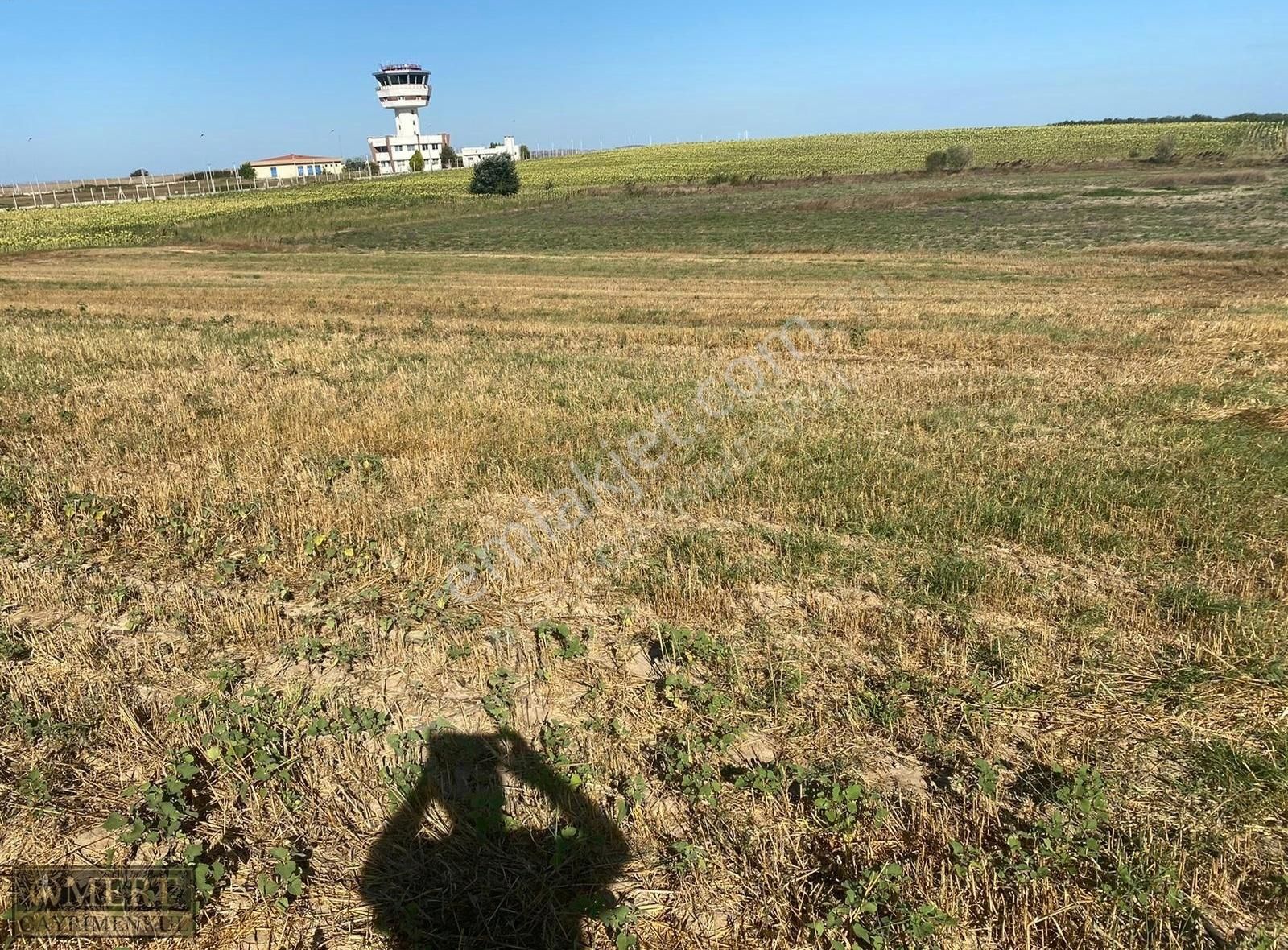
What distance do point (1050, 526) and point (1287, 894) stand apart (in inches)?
130

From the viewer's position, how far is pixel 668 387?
34.7ft

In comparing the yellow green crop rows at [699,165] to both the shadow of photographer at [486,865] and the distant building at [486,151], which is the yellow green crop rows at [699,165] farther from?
the shadow of photographer at [486,865]

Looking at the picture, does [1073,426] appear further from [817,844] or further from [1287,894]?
[817,844]

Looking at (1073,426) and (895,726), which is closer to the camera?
(895,726)

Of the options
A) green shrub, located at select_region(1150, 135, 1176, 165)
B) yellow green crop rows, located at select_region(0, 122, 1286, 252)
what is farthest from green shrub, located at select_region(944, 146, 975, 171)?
green shrub, located at select_region(1150, 135, 1176, 165)

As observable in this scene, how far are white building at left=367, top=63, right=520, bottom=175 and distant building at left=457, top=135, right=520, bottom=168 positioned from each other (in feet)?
7.39

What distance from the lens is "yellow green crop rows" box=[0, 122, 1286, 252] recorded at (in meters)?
53.6

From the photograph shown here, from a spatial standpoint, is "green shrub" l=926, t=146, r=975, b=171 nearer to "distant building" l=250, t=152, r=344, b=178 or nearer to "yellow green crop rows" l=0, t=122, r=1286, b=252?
"yellow green crop rows" l=0, t=122, r=1286, b=252

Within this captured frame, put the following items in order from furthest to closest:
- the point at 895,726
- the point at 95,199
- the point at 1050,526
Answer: the point at 95,199, the point at 1050,526, the point at 895,726

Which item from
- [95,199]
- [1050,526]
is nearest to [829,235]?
[1050,526]

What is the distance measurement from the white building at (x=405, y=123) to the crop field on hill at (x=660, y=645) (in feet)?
440

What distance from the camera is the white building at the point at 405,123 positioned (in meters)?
130

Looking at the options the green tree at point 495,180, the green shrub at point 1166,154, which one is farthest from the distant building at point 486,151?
the green shrub at point 1166,154

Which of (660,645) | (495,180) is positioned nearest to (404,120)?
(495,180)
